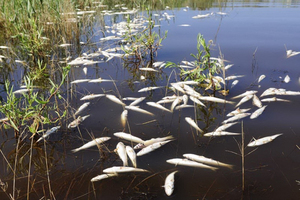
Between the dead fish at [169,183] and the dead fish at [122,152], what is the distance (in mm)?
353

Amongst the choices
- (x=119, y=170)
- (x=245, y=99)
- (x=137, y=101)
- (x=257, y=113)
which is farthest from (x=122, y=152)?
(x=245, y=99)

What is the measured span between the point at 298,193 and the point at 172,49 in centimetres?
375

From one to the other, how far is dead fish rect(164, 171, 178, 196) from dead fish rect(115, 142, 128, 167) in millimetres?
353

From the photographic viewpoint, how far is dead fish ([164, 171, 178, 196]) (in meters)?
1.86

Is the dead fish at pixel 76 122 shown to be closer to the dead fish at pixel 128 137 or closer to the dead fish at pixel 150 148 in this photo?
the dead fish at pixel 128 137

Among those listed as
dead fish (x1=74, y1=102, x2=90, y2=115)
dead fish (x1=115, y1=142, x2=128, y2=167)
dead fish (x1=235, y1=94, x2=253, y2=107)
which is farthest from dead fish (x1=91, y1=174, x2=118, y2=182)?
dead fish (x1=235, y1=94, x2=253, y2=107)

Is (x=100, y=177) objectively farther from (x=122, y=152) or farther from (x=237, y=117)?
(x=237, y=117)

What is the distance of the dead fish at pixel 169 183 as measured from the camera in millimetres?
1855

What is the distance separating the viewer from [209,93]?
132 inches

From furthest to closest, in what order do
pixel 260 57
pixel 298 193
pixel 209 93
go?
pixel 260 57, pixel 209 93, pixel 298 193

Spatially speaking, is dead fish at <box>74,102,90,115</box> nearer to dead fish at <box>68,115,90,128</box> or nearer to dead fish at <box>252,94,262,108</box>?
dead fish at <box>68,115,90,128</box>

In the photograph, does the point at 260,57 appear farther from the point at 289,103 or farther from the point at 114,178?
the point at 114,178

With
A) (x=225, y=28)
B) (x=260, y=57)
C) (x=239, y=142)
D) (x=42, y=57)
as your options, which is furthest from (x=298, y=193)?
(x=225, y=28)

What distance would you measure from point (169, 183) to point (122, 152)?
51 cm
